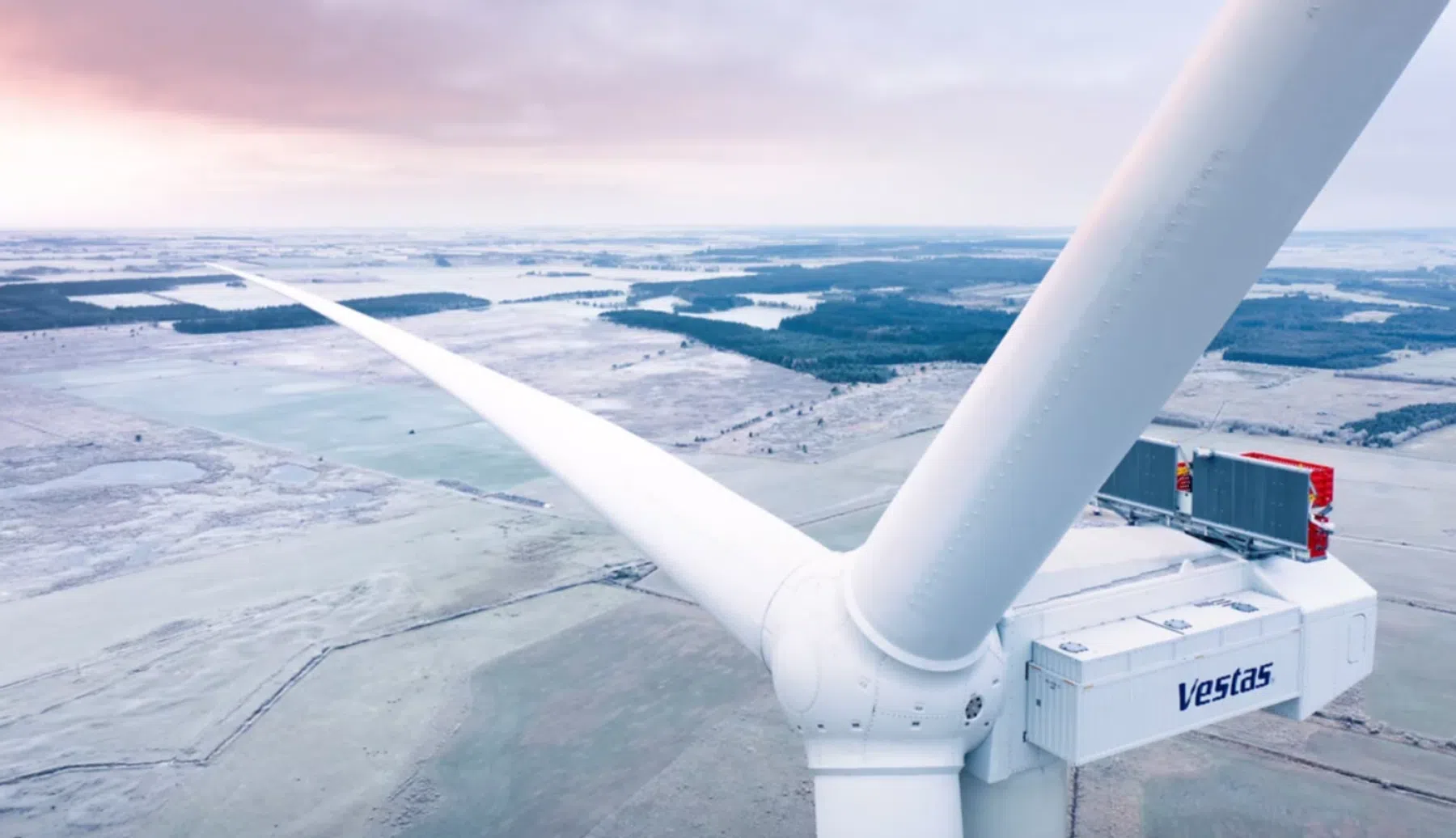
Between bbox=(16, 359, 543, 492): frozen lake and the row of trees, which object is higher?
the row of trees

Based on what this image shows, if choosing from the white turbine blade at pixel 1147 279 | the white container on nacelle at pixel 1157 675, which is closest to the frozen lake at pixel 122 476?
the white container on nacelle at pixel 1157 675

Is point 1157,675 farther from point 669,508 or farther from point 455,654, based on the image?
point 455,654

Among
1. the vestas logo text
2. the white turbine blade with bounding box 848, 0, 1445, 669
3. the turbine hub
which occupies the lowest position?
the vestas logo text

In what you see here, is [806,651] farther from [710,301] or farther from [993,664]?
[710,301]

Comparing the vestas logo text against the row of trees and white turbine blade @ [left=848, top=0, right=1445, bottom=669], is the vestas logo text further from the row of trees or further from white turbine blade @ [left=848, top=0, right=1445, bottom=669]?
the row of trees

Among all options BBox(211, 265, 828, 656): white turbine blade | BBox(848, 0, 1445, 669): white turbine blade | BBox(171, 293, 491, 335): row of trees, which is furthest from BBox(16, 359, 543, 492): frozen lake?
BBox(848, 0, 1445, 669): white turbine blade

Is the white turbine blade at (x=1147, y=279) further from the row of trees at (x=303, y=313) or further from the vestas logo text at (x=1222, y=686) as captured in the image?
the row of trees at (x=303, y=313)
